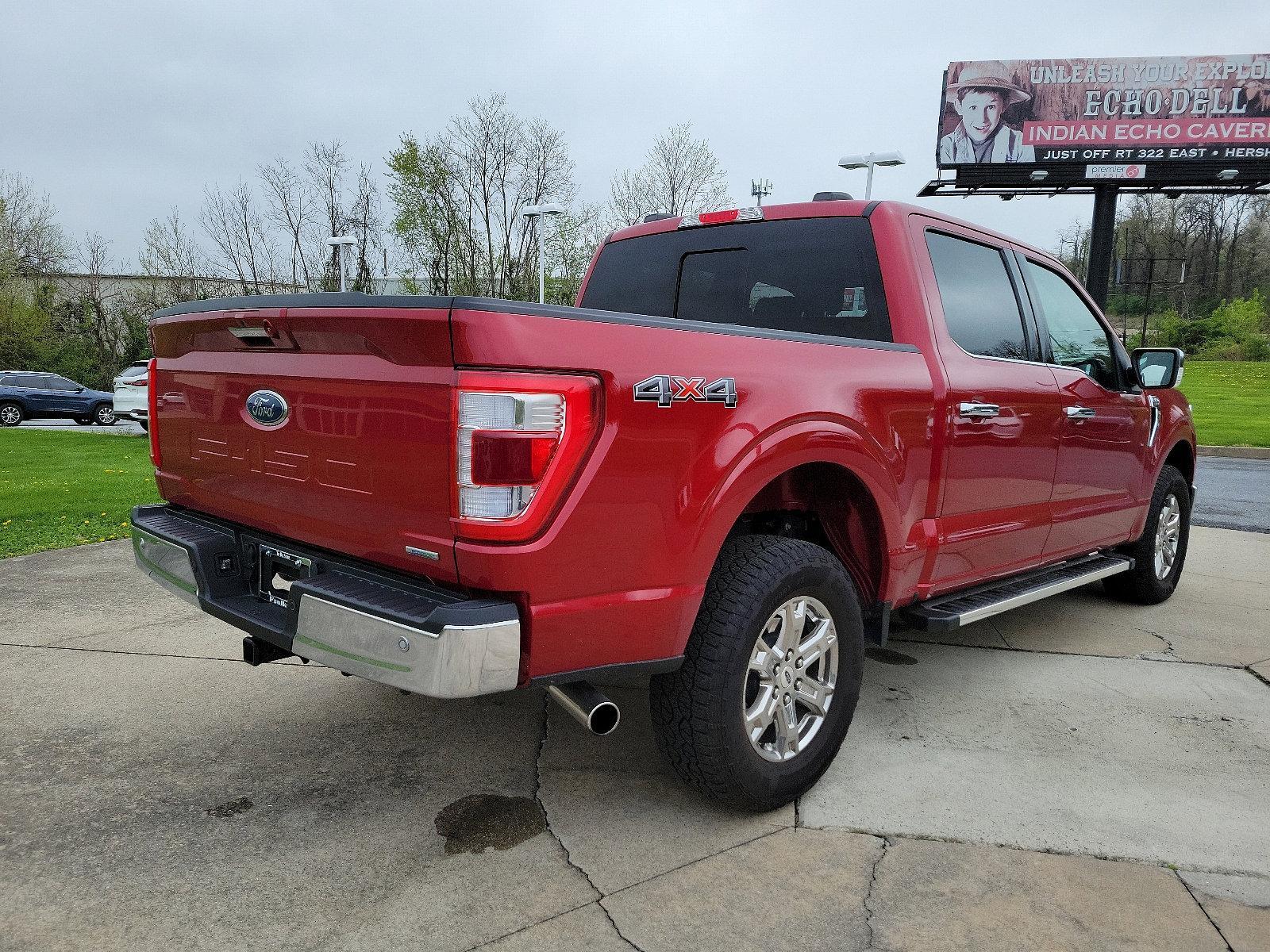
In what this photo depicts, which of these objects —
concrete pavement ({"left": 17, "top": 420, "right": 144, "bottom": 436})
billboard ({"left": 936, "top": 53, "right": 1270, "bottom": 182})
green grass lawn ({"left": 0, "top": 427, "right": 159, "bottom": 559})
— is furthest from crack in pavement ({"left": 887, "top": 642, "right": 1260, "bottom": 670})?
billboard ({"left": 936, "top": 53, "right": 1270, "bottom": 182})

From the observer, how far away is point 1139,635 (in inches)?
195

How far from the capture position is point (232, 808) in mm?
2873

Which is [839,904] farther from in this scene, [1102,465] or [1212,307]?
[1212,307]

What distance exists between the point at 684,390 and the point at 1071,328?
2.88m

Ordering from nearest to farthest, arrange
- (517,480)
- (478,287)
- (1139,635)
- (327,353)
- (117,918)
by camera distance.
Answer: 1. (517,480)
2. (117,918)
3. (327,353)
4. (1139,635)
5. (478,287)

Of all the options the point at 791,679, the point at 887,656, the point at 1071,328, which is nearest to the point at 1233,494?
the point at 1071,328

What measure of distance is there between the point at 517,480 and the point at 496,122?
84.6 feet

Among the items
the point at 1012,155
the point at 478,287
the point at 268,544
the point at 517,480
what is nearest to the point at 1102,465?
the point at 517,480

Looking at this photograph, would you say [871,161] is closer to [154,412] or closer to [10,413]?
[154,412]

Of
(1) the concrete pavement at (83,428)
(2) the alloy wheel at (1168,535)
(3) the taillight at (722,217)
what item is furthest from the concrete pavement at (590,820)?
(1) the concrete pavement at (83,428)

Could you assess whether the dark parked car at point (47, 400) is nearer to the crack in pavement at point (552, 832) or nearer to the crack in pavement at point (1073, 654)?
the crack in pavement at point (552, 832)

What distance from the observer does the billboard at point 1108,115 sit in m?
31.8

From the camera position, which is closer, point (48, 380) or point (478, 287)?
point (48, 380)

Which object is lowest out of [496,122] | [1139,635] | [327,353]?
[1139,635]
